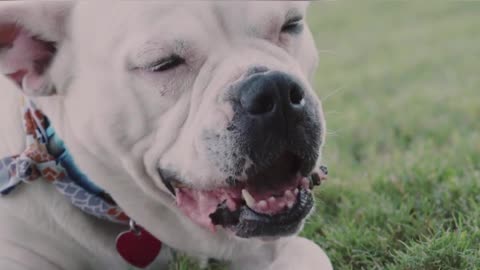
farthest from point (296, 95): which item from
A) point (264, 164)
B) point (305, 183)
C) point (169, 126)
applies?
point (169, 126)

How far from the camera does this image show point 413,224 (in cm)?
311

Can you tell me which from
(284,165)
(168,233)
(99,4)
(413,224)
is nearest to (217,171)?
(284,165)

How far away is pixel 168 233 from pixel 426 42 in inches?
246

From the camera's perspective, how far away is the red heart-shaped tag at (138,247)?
2887mm

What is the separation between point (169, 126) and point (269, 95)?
39 cm

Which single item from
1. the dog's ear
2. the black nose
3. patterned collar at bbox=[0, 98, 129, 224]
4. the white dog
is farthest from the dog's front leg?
the dog's ear

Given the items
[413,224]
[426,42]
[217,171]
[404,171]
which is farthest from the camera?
[426,42]

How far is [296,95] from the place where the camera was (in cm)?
242

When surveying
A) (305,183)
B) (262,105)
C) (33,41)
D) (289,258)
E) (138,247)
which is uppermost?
(33,41)

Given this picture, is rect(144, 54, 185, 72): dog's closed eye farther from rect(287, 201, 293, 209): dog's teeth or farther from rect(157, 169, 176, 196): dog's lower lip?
rect(287, 201, 293, 209): dog's teeth

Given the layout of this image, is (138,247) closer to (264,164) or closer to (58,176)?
(58,176)

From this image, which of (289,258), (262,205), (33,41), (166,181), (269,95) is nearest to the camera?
(269,95)

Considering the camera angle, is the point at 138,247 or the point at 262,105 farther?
the point at 138,247

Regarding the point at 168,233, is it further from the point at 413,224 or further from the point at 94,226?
the point at 413,224
